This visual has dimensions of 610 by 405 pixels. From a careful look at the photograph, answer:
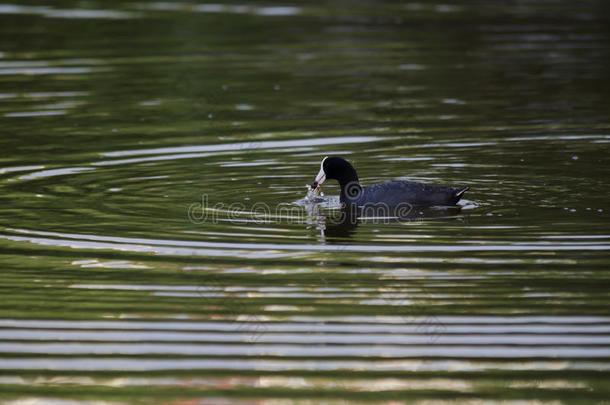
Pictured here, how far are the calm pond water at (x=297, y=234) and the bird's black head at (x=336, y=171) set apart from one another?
36 centimetres

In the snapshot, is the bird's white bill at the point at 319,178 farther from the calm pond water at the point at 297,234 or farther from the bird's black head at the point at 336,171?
the calm pond water at the point at 297,234

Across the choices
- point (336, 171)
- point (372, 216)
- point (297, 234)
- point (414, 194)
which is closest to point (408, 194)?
point (414, 194)

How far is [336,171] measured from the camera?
469 inches

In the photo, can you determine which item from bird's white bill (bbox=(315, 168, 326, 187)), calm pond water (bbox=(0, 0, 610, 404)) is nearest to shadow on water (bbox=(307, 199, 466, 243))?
calm pond water (bbox=(0, 0, 610, 404))

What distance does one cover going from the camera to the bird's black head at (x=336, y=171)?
464 inches

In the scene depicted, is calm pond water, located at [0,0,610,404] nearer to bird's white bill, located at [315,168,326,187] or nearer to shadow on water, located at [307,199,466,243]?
shadow on water, located at [307,199,466,243]

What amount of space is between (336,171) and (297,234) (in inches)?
79.9

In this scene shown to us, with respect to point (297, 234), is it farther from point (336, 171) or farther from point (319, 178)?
point (336, 171)

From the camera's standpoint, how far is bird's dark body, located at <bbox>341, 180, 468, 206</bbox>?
10906 millimetres

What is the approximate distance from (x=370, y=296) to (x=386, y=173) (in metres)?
5.28

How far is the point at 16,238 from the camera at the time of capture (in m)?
10.1

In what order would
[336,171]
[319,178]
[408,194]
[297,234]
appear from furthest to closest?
[336,171]
[319,178]
[408,194]
[297,234]

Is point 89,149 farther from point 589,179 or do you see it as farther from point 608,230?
point 608,230

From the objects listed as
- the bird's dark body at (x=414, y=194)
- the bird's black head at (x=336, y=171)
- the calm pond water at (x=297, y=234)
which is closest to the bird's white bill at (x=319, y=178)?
the bird's black head at (x=336, y=171)
